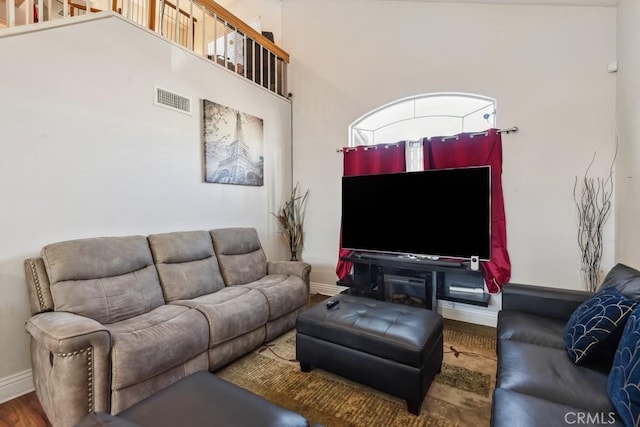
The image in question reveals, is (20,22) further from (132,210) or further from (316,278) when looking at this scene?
(316,278)

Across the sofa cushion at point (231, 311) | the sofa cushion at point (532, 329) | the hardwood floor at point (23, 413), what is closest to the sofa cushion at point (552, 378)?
the sofa cushion at point (532, 329)

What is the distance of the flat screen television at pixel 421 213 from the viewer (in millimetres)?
2779

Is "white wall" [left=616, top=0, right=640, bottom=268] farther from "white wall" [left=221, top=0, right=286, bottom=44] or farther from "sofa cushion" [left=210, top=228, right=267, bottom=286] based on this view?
"white wall" [left=221, top=0, right=286, bottom=44]

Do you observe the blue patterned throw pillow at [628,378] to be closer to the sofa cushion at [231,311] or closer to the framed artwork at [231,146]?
the sofa cushion at [231,311]

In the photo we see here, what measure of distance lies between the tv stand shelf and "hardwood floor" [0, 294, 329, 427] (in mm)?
2456

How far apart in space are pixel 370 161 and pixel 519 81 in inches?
65.0

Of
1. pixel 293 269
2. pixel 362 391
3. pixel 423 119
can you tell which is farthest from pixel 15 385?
pixel 423 119

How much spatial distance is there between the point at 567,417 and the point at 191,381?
1.49m

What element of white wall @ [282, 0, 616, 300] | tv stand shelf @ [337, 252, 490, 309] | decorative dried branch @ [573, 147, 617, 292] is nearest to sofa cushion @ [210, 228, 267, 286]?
tv stand shelf @ [337, 252, 490, 309]

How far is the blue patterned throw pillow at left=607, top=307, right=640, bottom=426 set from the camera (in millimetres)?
1006

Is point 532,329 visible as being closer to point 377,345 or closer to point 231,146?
point 377,345

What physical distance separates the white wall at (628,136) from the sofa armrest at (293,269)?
2.59 m

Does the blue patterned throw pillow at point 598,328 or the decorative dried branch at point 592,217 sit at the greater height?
the decorative dried branch at point 592,217

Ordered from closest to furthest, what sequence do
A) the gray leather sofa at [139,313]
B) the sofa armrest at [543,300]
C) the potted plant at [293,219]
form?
the gray leather sofa at [139,313], the sofa armrest at [543,300], the potted plant at [293,219]
